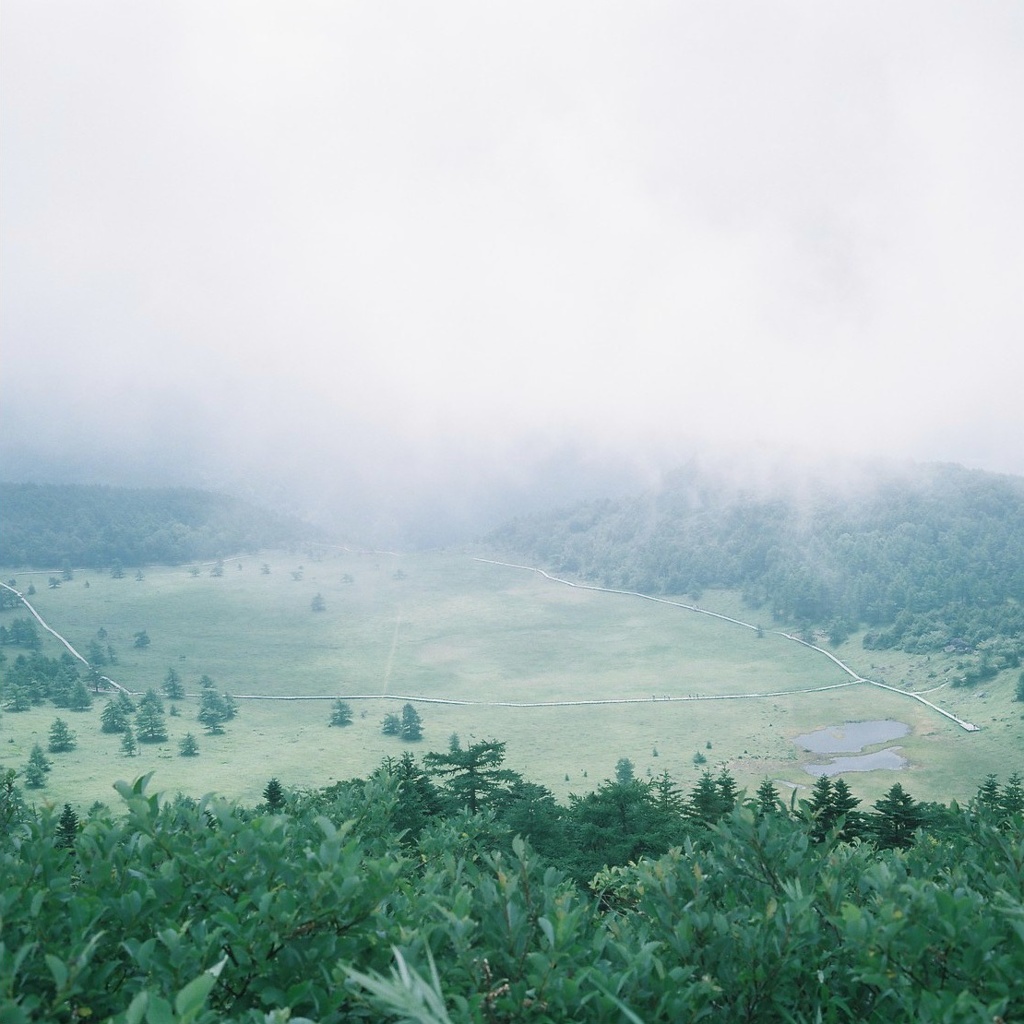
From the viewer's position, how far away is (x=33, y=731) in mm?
136625

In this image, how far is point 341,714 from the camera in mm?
160750

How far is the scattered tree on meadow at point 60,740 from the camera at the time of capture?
127 m

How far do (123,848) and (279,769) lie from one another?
12878 cm

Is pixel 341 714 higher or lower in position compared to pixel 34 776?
lower

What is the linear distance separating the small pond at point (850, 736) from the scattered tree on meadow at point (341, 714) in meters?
90.8

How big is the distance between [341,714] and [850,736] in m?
102

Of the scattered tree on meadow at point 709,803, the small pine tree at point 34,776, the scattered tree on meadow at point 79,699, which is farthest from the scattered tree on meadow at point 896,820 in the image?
the scattered tree on meadow at point 79,699

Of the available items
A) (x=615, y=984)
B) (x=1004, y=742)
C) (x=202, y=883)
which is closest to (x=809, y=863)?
(x=615, y=984)

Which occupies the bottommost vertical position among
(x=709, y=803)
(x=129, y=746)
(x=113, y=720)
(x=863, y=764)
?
(x=129, y=746)

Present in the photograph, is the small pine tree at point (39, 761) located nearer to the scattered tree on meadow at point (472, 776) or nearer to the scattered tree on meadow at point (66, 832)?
the scattered tree on meadow at point (66, 832)

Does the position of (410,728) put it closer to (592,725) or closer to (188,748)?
(592,725)

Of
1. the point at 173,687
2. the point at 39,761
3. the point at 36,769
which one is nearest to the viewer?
the point at 36,769

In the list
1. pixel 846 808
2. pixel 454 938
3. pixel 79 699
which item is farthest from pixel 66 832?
pixel 79 699

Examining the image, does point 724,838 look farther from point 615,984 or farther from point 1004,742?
point 1004,742
